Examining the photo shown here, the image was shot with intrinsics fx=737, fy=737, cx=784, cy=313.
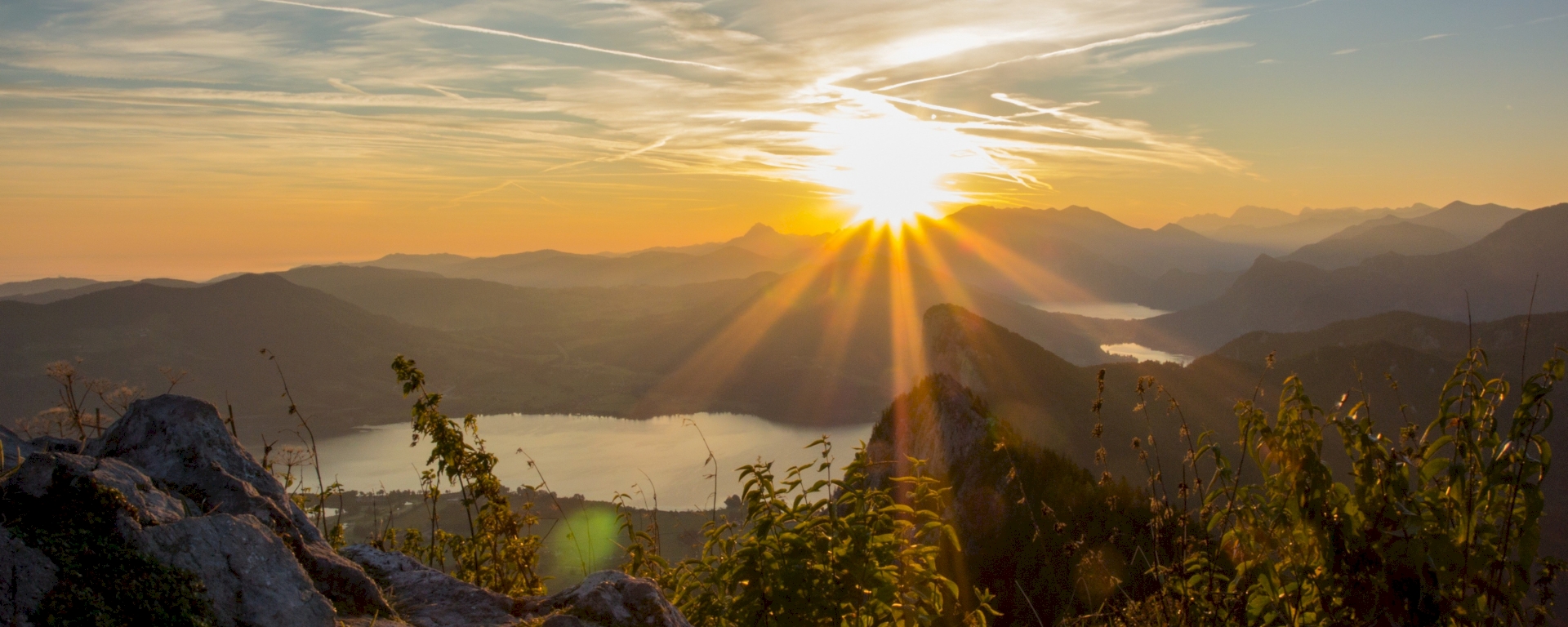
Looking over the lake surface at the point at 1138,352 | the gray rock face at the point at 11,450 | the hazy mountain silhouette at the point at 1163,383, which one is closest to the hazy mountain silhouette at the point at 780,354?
the lake surface at the point at 1138,352

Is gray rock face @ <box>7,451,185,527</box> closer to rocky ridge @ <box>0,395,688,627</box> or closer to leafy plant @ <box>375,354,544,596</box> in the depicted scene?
rocky ridge @ <box>0,395,688,627</box>

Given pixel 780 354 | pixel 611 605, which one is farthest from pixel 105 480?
pixel 780 354

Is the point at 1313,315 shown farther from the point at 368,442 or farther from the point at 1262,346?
the point at 368,442

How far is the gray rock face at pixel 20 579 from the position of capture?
6.33 feet

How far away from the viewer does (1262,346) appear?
85.5 metres

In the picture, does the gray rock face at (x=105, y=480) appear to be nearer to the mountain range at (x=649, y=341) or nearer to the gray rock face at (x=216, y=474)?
the gray rock face at (x=216, y=474)

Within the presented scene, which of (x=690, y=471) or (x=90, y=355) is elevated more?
(x=90, y=355)

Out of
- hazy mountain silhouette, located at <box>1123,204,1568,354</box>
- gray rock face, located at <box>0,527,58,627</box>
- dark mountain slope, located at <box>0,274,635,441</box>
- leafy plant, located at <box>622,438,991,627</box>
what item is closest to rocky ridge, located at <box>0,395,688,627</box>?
gray rock face, located at <box>0,527,58,627</box>

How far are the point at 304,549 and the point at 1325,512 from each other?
4.28 metres

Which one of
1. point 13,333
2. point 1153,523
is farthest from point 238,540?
point 13,333

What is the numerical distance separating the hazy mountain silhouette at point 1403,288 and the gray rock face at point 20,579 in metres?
176

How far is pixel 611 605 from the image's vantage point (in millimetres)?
3244

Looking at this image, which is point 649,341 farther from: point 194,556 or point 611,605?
point 194,556

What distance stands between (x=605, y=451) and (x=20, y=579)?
88.7 m
